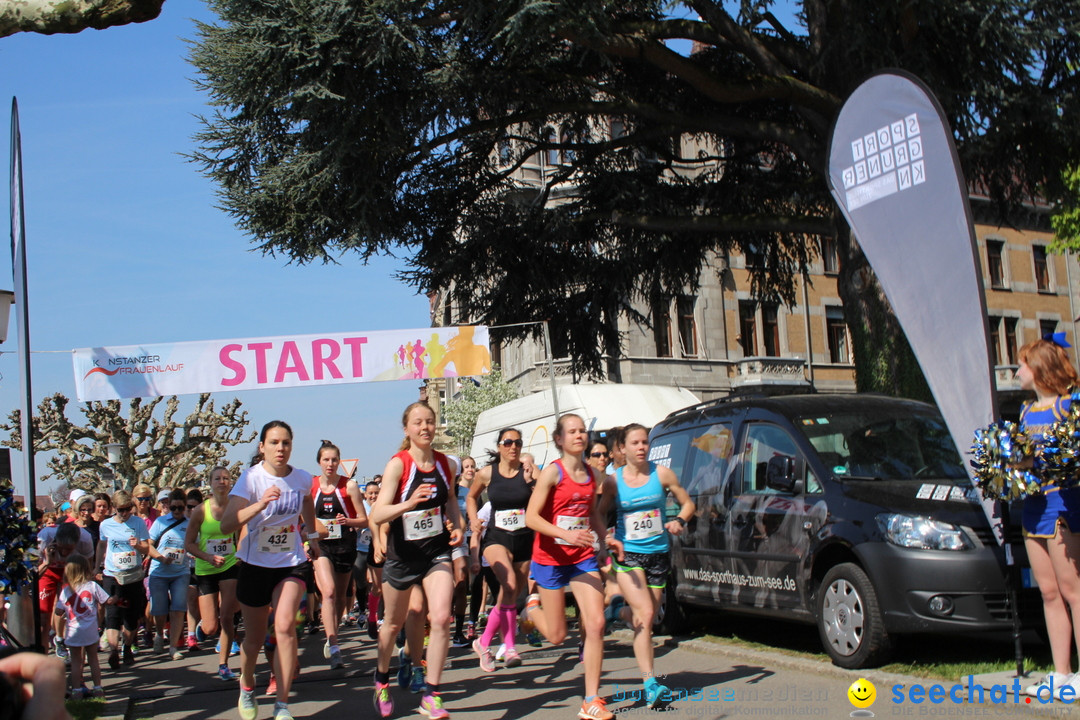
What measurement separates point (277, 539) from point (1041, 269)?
52490mm

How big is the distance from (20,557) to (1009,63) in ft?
40.6

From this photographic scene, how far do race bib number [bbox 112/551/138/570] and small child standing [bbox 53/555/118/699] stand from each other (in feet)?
9.27

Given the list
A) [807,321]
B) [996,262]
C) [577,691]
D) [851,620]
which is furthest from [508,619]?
[996,262]

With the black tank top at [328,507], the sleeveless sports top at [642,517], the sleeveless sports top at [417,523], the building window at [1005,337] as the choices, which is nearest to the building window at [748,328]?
the building window at [1005,337]

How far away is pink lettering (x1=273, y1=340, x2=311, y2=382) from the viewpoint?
1678 centimetres

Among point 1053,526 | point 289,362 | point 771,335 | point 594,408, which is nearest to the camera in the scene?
point 1053,526

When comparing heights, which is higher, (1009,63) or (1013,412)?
(1009,63)

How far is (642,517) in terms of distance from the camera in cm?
742

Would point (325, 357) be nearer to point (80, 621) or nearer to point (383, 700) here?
point (80, 621)

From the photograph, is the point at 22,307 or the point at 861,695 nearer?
the point at 861,695

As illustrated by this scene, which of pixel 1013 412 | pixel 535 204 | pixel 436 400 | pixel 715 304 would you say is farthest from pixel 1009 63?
pixel 436 400

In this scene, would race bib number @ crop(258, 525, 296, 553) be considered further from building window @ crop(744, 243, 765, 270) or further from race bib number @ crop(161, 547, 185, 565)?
building window @ crop(744, 243, 765, 270)

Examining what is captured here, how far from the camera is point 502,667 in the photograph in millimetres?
9500

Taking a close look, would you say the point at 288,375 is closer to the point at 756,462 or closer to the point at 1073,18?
the point at 756,462
